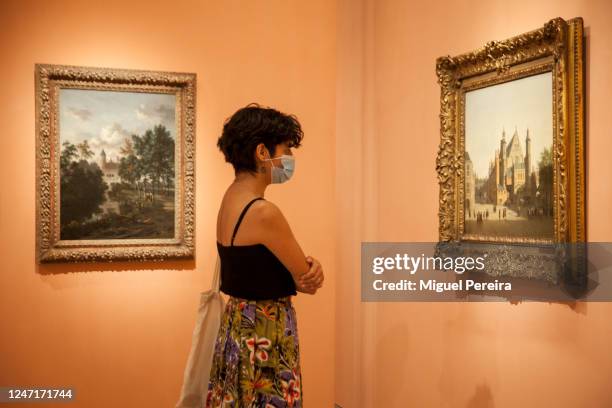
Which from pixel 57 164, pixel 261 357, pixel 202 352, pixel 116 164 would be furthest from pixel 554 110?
pixel 57 164

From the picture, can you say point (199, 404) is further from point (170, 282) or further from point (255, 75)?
point (255, 75)

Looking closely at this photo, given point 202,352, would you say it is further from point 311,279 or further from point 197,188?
point 197,188

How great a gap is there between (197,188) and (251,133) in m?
1.60

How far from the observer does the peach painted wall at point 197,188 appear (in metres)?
4.01

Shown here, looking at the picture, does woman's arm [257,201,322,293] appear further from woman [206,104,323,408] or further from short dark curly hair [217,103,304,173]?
short dark curly hair [217,103,304,173]

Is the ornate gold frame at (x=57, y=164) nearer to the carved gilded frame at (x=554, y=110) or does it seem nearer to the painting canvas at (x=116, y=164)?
the painting canvas at (x=116, y=164)

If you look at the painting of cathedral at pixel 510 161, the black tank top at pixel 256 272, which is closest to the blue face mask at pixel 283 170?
the black tank top at pixel 256 272

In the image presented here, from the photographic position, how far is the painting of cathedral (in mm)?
2791

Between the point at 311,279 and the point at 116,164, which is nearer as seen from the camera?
the point at 311,279

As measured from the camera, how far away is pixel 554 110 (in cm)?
271

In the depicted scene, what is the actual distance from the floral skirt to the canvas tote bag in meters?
0.21

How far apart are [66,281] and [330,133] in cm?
205

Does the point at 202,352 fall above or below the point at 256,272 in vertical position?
below

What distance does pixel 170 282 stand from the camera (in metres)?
4.30
